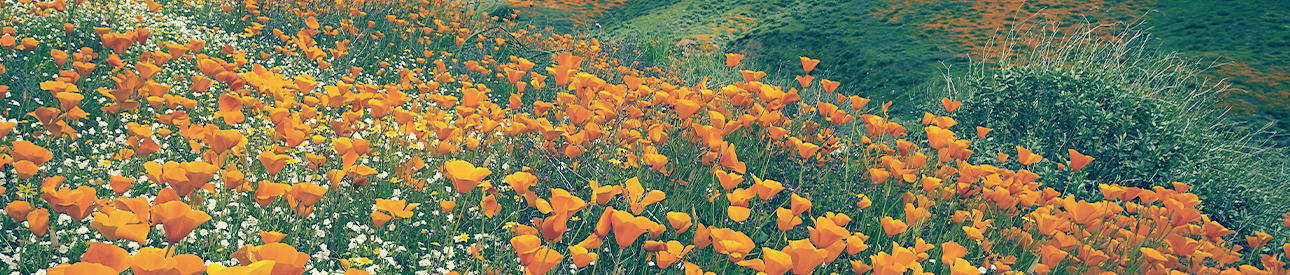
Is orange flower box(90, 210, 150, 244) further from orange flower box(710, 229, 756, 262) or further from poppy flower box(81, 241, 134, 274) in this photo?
orange flower box(710, 229, 756, 262)

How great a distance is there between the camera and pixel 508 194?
244 centimetres

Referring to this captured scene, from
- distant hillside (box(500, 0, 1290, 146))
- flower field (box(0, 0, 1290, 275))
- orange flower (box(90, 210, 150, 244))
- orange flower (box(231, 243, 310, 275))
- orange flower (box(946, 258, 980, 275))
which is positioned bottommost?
distant hillside (box(500, 0, 1290, 146))

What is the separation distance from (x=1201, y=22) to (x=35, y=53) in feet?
30.8

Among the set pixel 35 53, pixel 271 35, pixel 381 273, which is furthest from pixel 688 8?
pixel 381 273

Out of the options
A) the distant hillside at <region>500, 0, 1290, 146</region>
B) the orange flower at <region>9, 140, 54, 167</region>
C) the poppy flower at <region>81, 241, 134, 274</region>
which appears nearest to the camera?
the poppy flower at <region>81, 241, 134, 274</region>

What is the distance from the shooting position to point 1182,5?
7156mm

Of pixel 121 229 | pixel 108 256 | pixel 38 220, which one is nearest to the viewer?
pixel 108 256

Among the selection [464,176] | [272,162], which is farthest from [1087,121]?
[272,162]

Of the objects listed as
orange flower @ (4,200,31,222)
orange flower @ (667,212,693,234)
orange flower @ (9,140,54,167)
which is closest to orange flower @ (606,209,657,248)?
orange flower @ (667,212,693,234)

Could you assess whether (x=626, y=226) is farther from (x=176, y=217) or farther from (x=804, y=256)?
(x=176, y=217)

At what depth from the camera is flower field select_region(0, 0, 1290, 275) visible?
54.7 inches

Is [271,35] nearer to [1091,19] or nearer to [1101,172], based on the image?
[1101,172]

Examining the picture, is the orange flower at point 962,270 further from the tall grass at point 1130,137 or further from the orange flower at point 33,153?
the tall grass at point 1130,137

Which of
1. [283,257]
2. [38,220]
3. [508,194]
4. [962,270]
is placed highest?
[283,257]
